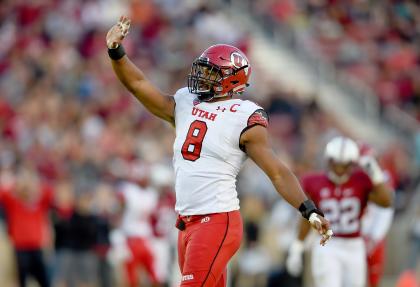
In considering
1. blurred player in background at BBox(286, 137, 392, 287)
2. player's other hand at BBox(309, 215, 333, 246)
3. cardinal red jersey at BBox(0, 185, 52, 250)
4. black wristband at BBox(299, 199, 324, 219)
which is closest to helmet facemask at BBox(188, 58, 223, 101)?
black wristband at BBox(299, 199, 324, 219)

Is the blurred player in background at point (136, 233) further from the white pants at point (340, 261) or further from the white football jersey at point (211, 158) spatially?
the white football jersey at point (211, 158)

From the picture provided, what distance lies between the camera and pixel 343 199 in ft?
30.1

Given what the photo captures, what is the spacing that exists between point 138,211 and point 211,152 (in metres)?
5.92

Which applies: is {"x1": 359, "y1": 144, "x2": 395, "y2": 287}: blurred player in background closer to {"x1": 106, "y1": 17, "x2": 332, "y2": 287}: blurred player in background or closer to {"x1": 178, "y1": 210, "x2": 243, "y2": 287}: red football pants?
{"x1": 106, "y1": 17, "x2": 332, "y2": 287}: blurred player in background

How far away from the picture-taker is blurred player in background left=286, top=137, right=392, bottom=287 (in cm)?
912

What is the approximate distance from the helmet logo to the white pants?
274 cm

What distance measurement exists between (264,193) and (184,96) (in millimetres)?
7342

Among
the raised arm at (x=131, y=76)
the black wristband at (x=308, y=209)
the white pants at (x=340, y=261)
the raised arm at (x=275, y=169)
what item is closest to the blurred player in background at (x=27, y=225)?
the white pants at (x=340, y=261)

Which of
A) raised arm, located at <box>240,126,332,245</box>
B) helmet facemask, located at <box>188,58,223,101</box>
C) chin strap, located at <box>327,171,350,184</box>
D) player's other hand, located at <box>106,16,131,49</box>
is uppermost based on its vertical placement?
player's other hand, located at <box>106,16,131,49</box>

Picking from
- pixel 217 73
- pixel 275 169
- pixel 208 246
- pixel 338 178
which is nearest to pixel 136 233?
pixel 338 178

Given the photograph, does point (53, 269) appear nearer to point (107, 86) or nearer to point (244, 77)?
point (107, 86)

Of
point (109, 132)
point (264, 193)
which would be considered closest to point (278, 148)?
point (264, 193)

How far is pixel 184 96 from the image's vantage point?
6848 mm

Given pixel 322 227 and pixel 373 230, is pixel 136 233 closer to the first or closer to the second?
pixel 373 230
